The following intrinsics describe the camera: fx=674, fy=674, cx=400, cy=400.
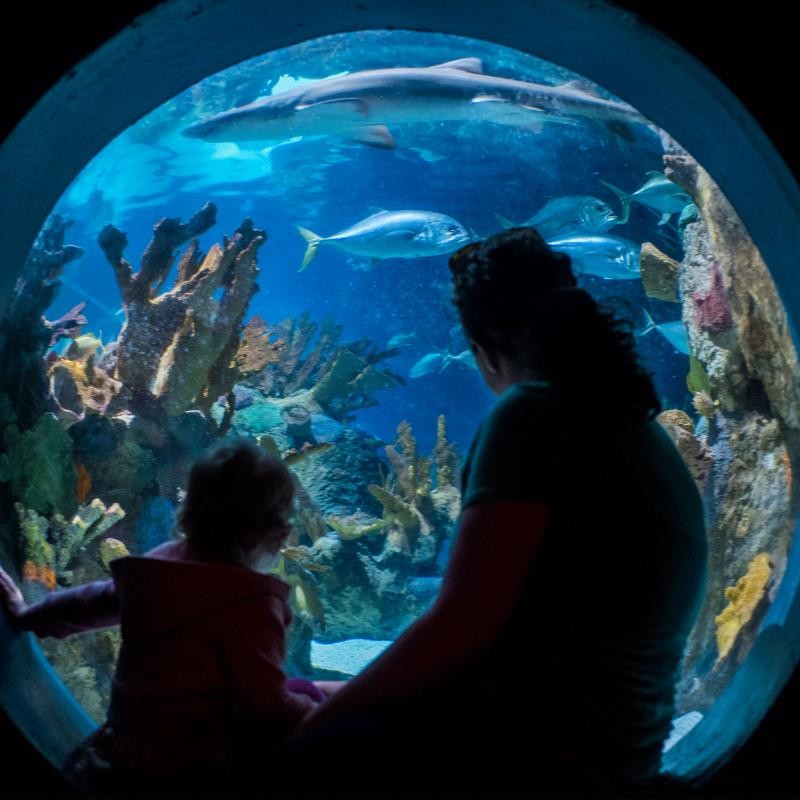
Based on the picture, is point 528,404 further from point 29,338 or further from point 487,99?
point 487,99

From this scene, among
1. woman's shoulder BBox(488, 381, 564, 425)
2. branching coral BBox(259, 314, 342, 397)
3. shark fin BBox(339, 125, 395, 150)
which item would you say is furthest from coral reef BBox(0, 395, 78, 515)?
shark fin BBox(339, 125, 395, 150)

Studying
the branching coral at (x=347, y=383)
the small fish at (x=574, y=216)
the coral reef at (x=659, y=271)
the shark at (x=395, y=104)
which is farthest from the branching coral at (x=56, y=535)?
the small fish at (x=574, y=216)

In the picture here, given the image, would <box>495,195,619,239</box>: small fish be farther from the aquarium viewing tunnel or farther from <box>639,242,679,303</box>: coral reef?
<box>639,242,679,303</box>: coral reef

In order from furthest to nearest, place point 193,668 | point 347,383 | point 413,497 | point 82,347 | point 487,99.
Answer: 1. point 347,383
2. point 487,99
3. point 413,497
4. point 82,347
5. point 193,668

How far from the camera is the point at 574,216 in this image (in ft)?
29.3

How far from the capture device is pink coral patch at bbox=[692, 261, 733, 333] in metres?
4.26

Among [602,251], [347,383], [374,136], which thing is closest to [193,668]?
[602,251]

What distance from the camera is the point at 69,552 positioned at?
329 cm

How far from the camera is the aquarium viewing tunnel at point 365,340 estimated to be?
5.62ft

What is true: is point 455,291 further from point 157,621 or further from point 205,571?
point 157,621

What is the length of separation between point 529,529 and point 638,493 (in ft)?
0.84

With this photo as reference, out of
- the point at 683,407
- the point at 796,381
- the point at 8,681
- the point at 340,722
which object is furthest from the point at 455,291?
the point at 683,407

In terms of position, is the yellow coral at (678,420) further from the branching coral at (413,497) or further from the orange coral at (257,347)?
the orange coral at (257,347)

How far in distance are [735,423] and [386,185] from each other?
1289 centimetres
